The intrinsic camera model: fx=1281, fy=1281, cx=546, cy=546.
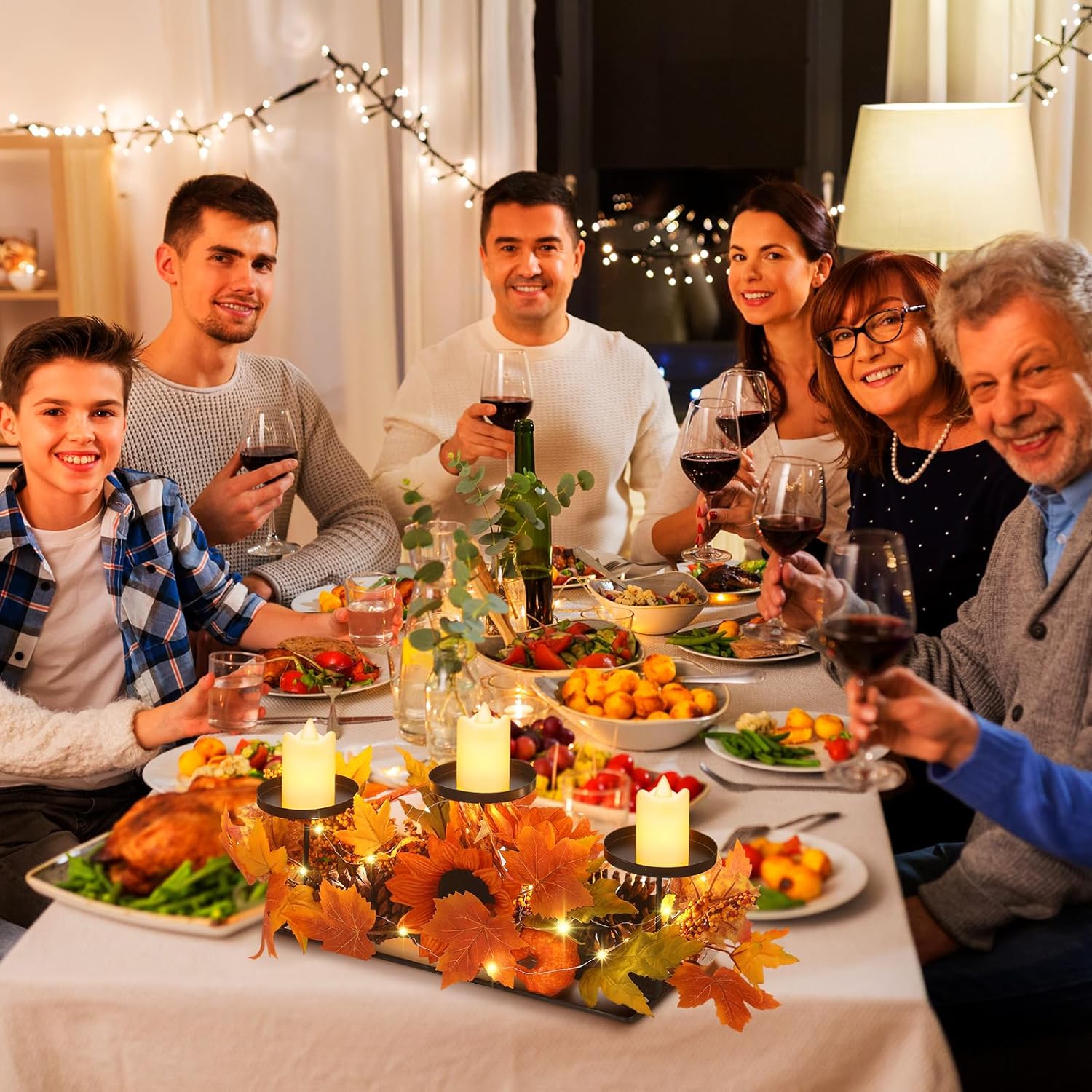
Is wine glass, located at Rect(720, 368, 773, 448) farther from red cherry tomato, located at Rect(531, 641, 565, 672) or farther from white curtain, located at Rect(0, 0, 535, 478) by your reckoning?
white curtain, located at Rect(0, 0, 535, 478)

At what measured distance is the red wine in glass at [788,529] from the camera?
156 centimetres

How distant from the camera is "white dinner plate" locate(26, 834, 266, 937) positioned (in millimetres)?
1070

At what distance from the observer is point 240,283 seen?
279cm

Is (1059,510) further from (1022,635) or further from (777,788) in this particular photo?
(777,788)

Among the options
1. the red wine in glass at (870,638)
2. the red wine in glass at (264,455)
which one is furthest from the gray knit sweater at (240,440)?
the red wine in glass at (870,638)

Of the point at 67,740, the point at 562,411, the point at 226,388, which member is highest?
the point at 226,388

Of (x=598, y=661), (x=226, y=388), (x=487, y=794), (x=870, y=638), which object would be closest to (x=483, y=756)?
(x=487, y=794)

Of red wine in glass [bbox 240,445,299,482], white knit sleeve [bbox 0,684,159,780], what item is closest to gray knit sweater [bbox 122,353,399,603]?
red wine in glass [bbox 240,445,299,482]

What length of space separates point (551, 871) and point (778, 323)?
197 centimetres

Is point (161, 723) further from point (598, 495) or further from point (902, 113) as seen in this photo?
point (902, 113)

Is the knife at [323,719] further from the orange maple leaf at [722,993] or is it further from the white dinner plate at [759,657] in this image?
the orange maple leaf at [722,993]

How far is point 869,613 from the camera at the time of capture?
1051 millimetres

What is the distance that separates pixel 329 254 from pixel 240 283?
1.28 metres

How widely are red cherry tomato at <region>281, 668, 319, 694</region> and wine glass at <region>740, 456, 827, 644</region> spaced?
622mm
